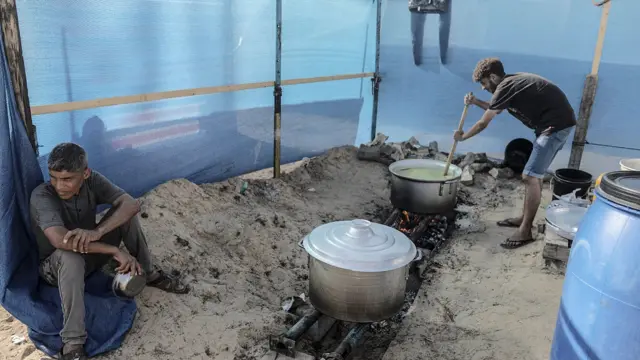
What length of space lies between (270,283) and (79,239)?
1.72 meters

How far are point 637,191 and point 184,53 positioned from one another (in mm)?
3992

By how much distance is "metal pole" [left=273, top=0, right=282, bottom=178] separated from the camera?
18.4 ft

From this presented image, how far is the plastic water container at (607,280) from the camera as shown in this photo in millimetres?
1979

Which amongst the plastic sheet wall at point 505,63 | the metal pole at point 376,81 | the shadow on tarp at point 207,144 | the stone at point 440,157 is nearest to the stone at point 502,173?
the plastic sheet wall at point 505,63

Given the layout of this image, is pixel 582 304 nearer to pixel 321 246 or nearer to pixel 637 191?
pixel 637 191

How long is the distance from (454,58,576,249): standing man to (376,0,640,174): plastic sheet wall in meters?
2.22

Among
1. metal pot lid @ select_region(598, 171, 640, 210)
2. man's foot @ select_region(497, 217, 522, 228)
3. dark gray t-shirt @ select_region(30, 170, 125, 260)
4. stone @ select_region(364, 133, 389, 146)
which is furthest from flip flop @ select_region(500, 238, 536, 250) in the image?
dark gray t-shirt @ select_region(30, 170, 125, 260)

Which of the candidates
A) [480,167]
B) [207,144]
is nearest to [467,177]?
[480,167]

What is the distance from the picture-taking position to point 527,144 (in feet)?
22.0

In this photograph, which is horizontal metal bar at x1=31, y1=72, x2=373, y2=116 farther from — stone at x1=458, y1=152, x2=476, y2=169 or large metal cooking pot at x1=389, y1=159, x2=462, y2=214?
stone at x1=458, y1=152, x2=476, y2=169

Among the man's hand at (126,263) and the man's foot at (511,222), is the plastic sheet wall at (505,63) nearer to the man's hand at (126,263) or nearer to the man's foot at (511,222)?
the man's foot at (511,222)

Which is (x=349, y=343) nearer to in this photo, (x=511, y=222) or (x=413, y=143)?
(x=511, y=222)

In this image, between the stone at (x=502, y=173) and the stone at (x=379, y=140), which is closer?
the stone at (x=502, y=173)

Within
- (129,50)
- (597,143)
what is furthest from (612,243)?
(597,143)
